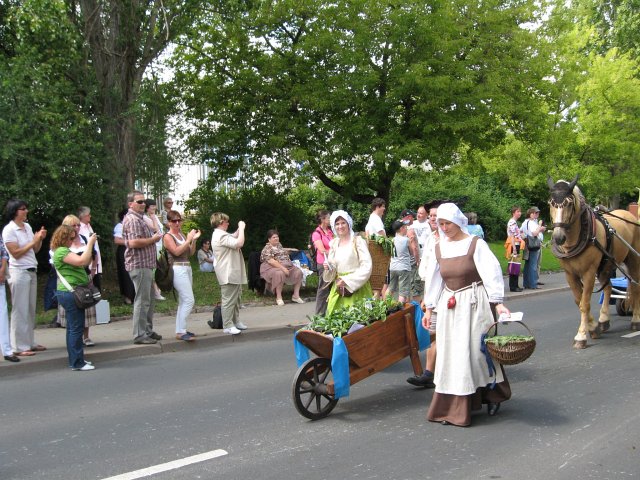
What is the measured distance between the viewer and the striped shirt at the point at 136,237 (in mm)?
9508

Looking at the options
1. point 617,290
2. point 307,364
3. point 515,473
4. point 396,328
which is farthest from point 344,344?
point 617,290

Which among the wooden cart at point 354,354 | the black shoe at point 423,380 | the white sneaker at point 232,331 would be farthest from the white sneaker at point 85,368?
the black shoe at point 423,380

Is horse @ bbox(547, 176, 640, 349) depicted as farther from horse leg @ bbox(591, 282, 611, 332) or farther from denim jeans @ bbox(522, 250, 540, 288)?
denim jeans @ bbox(522, 250, 540, 288)

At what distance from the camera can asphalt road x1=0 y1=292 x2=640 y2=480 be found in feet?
16.7

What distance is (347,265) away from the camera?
765 centimetres

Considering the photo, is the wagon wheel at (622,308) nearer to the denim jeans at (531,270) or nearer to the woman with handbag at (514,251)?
the woman with handbag at (514,251)

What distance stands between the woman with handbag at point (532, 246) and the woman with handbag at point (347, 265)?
9971 mm

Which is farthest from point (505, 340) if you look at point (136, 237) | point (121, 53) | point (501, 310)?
point (121, 53)

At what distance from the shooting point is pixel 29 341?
9266mm

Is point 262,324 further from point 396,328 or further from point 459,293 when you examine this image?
point 459,293

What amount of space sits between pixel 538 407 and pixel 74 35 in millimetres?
11408

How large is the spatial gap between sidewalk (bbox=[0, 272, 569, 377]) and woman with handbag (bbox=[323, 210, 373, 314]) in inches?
131

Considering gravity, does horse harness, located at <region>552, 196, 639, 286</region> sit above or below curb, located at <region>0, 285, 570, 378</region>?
above

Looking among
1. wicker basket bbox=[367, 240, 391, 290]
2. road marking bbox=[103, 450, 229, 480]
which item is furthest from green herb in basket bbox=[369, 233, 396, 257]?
road marking bbox=[103, 450, 229, 480]
